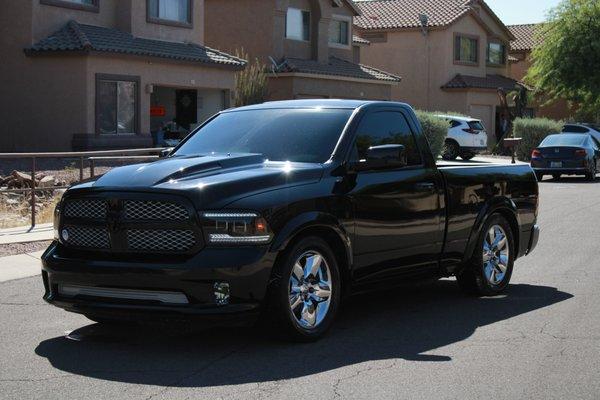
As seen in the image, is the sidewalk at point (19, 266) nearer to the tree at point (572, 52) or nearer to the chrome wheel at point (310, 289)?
the chrome wheel at point (310, 289)

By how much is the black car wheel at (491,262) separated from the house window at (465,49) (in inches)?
1711

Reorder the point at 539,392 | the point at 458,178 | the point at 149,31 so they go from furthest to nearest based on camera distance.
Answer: the point at 149,31
the point at 458,178
the point at 539,392

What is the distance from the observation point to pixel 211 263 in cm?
679

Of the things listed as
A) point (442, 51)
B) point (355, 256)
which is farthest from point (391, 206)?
point (442, 51)

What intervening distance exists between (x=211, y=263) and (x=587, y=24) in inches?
1829

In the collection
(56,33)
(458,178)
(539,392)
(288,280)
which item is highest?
(56,33)

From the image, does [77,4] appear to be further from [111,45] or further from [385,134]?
[385,134]

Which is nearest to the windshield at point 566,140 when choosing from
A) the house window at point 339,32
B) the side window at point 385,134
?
the house window at point 339,32

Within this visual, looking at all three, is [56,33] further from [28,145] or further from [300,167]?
[300,167]

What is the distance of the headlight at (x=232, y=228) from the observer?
22.5ft

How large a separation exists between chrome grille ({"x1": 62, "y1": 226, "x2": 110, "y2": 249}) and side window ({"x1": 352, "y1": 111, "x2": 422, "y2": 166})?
2.18 metres

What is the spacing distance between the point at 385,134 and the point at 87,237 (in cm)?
283

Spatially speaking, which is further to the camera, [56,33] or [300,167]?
[56,33]

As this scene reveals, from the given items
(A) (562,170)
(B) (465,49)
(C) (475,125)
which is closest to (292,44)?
→ (C) (475,125)
